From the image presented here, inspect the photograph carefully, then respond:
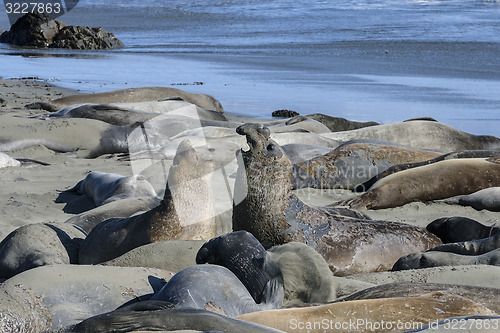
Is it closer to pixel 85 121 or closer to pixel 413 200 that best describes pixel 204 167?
pixel 413 200

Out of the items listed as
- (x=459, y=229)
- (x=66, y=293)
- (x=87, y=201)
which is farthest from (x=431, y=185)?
(x=66, y=293)

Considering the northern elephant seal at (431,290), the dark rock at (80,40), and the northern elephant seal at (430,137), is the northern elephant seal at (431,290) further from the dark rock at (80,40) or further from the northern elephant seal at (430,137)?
the dark rock at (80,40)

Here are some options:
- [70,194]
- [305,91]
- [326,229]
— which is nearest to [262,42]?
[305,91]

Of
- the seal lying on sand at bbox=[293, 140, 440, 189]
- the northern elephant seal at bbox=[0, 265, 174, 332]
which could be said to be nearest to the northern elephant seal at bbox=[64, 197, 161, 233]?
the northern elephant seal at bbox=[0, 265, 174, 332]

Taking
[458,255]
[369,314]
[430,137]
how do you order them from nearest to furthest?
1. [369,314]
2. [458,255]
3. [430,137]

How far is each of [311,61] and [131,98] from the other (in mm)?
7396

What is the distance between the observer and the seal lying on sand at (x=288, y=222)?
4617 millimetres

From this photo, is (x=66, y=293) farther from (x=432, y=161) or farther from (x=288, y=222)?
(x=432, y=161)

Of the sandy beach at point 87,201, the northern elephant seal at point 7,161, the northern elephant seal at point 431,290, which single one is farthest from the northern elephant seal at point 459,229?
the northern elephant seal at point 7,161

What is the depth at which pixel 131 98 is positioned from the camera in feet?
38.4

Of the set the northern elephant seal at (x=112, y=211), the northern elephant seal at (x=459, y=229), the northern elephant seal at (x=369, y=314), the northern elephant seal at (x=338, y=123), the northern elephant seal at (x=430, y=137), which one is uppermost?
the northern elephant seal at (x=369, y=314)

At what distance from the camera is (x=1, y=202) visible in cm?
609

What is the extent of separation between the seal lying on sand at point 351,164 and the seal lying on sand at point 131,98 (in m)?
4.27

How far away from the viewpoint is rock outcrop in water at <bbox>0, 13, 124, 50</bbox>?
835 inches
